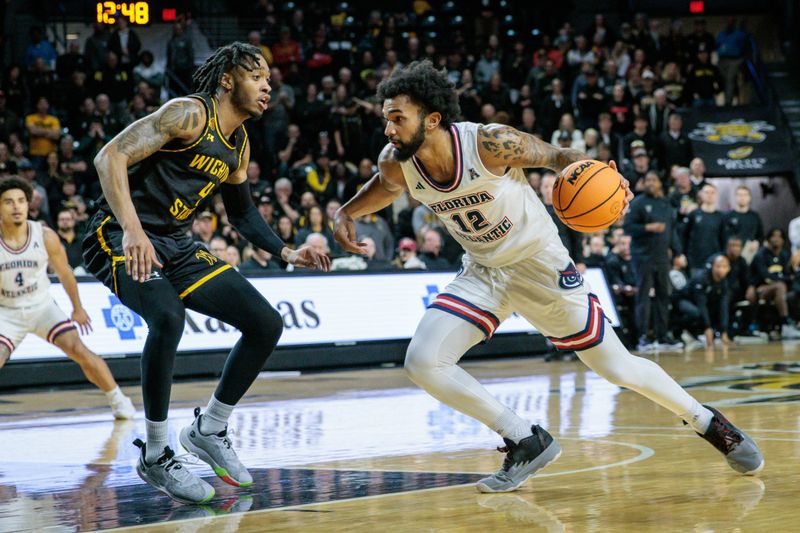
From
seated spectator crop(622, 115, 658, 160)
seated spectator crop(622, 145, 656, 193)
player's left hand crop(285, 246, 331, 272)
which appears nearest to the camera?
player's left hand crop(285, 246, 331, 272)

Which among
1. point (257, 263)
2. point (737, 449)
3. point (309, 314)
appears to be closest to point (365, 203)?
point (737, 449)

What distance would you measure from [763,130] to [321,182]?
9.23m

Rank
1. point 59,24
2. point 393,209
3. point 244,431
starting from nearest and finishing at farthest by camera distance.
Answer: point 244,431
point 393,209
point 59,24

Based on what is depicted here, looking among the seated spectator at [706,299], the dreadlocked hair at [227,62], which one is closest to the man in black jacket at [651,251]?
the seated spectator at [706,299]

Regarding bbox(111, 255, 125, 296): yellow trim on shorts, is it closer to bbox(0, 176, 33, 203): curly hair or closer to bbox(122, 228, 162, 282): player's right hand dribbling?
bbox(122, 228, 162, 282): player's right hand dribbling

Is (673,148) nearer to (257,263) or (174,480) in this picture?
(257,263)

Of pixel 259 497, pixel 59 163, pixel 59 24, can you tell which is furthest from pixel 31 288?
pixel 59 24

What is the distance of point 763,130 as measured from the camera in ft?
71.7

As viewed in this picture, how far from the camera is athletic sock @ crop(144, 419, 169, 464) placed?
16.5 ft

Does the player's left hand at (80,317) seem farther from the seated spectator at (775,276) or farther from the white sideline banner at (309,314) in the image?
the seated spectator at (775,276)

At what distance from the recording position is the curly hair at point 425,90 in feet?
17.6

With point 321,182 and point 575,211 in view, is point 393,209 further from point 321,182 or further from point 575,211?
point 575,211

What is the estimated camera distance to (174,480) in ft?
16.1

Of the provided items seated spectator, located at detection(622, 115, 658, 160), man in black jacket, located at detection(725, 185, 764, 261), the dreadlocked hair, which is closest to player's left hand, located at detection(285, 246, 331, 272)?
the dreadlocked hair
